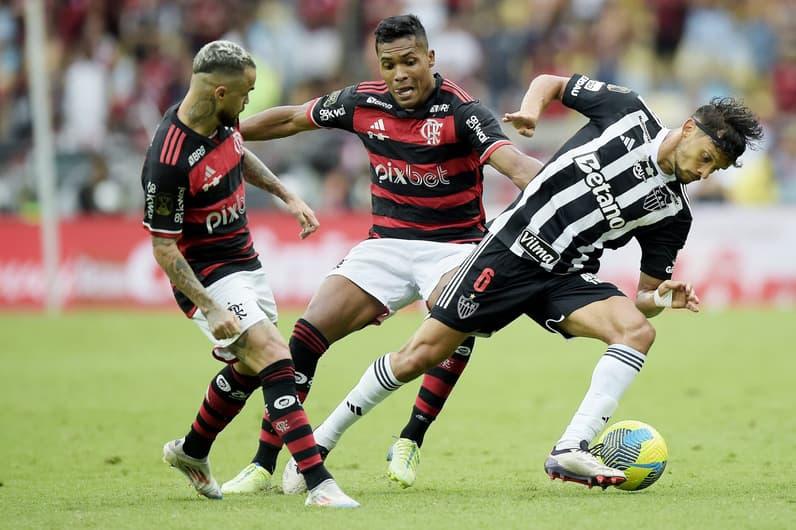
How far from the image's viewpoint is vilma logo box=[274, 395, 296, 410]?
7.05 metres

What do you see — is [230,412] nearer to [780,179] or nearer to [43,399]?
[43,399]

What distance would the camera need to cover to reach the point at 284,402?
706cm

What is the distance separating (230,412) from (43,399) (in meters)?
5.14

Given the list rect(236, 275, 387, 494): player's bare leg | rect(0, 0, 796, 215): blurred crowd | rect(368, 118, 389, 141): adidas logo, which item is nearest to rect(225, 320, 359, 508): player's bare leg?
rect(236, 275, 387, 494): player's bare leg

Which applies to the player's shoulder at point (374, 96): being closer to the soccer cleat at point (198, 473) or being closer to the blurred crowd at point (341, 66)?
the soccer cleat at point (198, 473)

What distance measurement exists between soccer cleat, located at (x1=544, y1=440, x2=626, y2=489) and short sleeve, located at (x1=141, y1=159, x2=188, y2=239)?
94.2 inches

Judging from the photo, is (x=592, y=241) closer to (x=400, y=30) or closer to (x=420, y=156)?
(x=420, y=156)

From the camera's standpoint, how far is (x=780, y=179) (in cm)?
2130

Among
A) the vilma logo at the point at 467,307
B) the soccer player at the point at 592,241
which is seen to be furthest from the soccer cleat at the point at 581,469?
the vilma logo at the point at 467,307

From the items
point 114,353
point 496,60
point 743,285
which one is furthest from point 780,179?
point 114,353

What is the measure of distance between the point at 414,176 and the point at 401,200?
208mm

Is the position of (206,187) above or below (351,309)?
above

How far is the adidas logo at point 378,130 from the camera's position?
27.1ft

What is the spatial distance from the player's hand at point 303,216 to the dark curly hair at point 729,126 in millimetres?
2358
